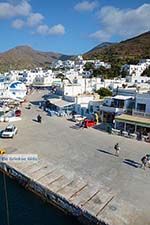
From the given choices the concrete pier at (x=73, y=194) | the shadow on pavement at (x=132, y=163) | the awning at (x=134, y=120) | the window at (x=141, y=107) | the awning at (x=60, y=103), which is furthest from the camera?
the awning at (x=60, y=103)

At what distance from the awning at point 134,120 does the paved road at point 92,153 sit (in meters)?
1.82

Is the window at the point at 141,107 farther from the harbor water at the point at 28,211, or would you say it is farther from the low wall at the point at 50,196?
the harbor water at the point at 28,211

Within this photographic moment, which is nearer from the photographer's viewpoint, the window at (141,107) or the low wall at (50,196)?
the low wall at (50,196)

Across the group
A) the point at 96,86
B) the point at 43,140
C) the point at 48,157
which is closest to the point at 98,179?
the point at 48,157

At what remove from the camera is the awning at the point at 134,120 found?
92.5 ft

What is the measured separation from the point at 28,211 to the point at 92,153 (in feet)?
29.1

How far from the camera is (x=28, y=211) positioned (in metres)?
16.6

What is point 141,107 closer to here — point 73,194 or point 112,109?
point 112,109

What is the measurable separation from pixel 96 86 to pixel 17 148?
3776 centimetres

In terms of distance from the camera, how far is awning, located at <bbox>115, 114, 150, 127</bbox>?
1110 inches

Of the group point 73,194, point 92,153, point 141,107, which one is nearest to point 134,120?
point 141,107

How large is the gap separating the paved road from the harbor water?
10.7 feet

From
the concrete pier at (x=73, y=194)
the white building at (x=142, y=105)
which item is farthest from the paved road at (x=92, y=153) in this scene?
the white building at (x=142, y=105)

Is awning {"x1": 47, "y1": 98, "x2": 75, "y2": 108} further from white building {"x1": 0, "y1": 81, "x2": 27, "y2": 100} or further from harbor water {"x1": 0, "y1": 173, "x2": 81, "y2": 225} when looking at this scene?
harbor water {"x1": 0, "y1": 173, "x2": 81, "y2": 225}
